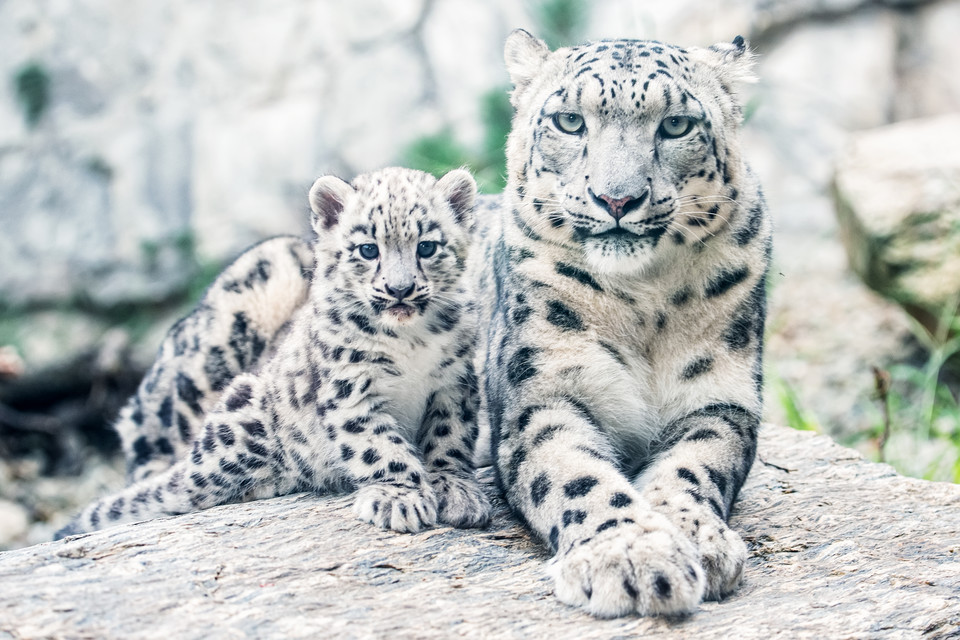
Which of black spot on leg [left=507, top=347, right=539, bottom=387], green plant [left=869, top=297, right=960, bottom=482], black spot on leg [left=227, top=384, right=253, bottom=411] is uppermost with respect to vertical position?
black spot on leg [left=507, top=347, right=539, bottom=387]

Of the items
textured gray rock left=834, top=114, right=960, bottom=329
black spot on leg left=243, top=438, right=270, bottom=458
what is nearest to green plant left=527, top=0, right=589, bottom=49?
textured gray rock left=834, top=114, right=960, bottom=329

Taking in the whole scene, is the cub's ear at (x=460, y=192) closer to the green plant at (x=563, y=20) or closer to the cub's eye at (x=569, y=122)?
the cub's eye at (x=569, y=122)

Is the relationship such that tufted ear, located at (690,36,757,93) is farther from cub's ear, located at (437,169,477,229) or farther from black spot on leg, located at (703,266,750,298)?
cub's ear, located at (437,169,477,229)

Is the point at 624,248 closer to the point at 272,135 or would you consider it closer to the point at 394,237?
the point at 394,237

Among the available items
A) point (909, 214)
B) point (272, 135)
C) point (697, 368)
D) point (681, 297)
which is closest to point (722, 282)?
point (681, 297)

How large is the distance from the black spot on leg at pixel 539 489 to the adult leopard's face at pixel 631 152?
0.90m

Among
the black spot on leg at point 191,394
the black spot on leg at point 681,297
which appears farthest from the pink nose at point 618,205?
the black spot on leg at point 191,394

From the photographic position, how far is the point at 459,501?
421cm

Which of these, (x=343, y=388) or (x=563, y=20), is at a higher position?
(x=563, y=20)

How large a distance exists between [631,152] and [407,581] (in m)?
1.88

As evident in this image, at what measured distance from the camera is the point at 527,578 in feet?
12.3

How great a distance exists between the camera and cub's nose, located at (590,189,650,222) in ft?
13.2

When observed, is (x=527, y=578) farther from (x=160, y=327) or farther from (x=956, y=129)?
(x=160, y=327)

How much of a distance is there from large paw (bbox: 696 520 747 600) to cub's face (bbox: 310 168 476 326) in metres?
1.46
